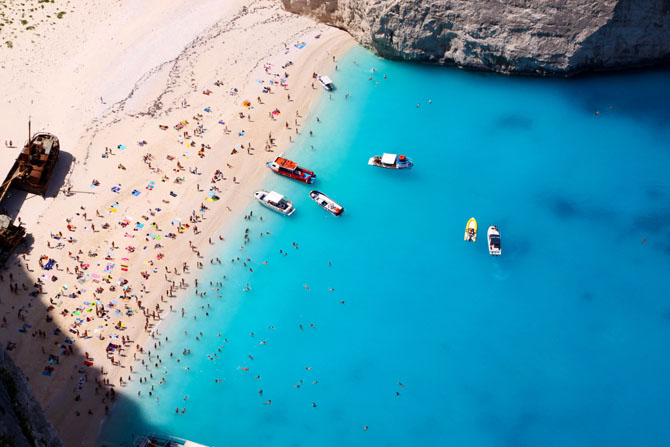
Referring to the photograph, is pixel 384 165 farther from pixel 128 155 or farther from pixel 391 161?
pixel 128 155

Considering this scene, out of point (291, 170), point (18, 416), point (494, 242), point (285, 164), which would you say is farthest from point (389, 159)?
point (18, 416)

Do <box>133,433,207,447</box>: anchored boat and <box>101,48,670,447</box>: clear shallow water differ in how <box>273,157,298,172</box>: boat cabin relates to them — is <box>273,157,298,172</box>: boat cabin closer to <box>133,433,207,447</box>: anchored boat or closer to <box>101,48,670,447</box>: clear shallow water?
<box>101,48,670,447</box>: clear shallow water

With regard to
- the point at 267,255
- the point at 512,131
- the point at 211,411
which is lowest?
the point at 211,411

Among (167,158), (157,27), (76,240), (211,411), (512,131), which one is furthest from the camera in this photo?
(157,27)

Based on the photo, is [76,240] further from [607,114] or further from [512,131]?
[607,114]

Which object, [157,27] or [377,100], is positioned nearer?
[377,100]

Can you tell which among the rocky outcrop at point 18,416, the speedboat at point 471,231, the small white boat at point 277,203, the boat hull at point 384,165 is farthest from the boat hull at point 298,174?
the rocky outcrop at point 18,416

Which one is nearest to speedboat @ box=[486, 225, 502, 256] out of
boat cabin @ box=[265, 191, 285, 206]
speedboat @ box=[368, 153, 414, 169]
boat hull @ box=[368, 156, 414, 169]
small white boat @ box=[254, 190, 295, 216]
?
boat hull @ box=[368, 156, 414, 169]

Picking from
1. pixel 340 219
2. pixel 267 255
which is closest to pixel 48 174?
pixel 267 255
